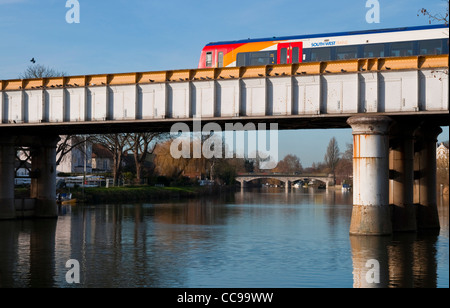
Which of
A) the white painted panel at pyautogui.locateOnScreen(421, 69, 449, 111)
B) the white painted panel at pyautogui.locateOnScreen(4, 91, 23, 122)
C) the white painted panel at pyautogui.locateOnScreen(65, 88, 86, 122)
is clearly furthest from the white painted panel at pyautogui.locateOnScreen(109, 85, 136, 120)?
the white painted panel at pyautogui.locateOnScreen(421, 69, 449, 111)

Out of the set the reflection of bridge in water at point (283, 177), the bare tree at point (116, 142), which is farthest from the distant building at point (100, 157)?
the bare tree at point (116, 142)

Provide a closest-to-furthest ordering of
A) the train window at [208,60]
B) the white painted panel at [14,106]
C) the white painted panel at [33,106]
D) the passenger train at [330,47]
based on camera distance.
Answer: the passenger train at [330,47] → the white painted panel at [33,106] → the white painted panel at [14,106] → the train window at [208,60]

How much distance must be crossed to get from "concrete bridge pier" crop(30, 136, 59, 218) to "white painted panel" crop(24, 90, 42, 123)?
6882mm

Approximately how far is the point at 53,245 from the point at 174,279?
42.9 ft

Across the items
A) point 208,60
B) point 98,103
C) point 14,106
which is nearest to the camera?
point 98,103

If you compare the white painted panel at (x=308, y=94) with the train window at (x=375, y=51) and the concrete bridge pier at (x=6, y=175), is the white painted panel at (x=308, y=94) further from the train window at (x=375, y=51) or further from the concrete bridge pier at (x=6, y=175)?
the concrete bridge pier at (x=6, y=175)

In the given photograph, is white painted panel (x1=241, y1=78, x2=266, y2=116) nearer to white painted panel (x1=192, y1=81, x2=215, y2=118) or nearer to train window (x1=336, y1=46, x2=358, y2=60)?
white painted panel (x1=192, y1=81, x2=215, y2=118)

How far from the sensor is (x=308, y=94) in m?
36.9

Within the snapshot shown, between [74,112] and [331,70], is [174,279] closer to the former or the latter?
[331,70]

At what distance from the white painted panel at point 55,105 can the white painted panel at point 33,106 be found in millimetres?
790

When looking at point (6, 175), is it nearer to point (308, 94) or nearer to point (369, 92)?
point (308, 94)

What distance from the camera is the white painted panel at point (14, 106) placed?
44.7 meters

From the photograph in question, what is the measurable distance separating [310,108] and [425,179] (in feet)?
38.0

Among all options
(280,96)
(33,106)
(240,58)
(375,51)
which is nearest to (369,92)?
(280,96)
